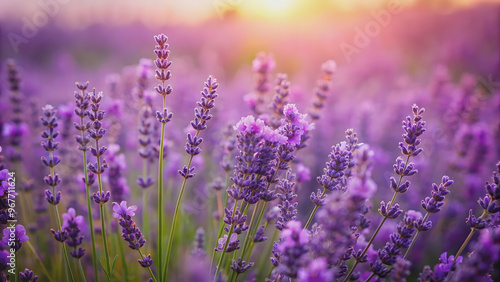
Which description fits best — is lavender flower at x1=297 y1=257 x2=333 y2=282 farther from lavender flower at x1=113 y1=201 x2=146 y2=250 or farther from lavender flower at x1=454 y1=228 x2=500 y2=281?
lavender flower at x1=113 y1=201 x2=146 y2=250

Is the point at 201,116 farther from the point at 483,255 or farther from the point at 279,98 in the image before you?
the point at 483,255

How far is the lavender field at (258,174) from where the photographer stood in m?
1.79

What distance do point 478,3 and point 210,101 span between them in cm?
1440

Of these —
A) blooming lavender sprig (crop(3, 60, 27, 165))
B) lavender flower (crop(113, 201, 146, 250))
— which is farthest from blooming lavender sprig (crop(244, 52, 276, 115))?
blooming lavender sprig (crop(3, 60, 27, 165))

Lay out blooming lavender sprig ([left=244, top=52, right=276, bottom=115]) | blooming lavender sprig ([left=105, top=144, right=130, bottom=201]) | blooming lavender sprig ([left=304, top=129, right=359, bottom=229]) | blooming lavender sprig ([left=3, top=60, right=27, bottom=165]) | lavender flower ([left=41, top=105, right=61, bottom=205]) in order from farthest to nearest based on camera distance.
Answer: blooming lavender sprig ([left=244, top=52, right=276, bottom=115]), blooming lavender sprig ([left=3, top=60, right=27, bottom=165]), blooming lavender sprig ([left=105, top=144, right=130, bottom=201]), lavender flower ([left=41, top=105, right=61, bottom=205]), blooming lavender sprig ([left=304, top=129, right=359, bottom=229])

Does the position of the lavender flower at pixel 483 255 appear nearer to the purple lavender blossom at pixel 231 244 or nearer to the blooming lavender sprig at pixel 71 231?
the purple lavender blossom at pixel 231 244

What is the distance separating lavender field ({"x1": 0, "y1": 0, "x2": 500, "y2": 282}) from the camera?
179 cm

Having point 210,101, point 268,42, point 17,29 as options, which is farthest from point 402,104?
point 17,29

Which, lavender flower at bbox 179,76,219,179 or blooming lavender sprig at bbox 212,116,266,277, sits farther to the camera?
lavender flower at bbox 179,76,219,179

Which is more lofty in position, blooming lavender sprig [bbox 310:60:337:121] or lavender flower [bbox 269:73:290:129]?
blooming lavender sprig [bbox 310:60:337:121]

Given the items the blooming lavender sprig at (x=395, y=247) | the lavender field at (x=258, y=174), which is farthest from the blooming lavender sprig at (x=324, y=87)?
the blooming lavender sprig at (x=395, y=247)

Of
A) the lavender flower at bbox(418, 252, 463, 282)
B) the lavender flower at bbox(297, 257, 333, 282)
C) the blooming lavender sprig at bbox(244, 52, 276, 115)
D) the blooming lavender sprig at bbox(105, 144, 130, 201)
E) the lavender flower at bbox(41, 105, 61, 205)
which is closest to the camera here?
the lavender flower at bbox(297, 257, 333, 282)

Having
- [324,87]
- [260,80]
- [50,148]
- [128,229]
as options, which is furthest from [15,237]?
[324,87]

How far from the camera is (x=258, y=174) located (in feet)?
6.03
